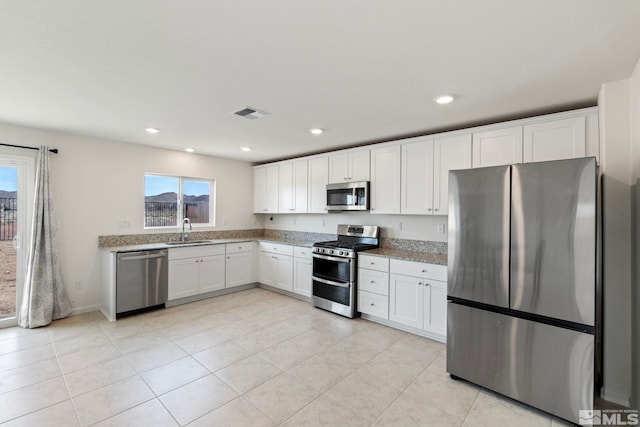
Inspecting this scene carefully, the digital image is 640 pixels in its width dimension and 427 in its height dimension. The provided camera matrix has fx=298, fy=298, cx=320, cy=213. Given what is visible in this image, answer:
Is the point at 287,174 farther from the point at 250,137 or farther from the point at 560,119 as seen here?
the point at 560,119

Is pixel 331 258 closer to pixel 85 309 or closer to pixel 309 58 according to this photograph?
pixel 309 58

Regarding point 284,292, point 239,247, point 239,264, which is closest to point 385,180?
point 284,292

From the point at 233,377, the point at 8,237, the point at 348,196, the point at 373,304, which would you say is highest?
the point at 348,196

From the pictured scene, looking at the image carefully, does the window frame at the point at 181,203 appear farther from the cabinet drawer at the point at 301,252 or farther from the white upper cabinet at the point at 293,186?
the cabinet drawer at the point at 301,252

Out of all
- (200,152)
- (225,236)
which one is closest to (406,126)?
(200,152)

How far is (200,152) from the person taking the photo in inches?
197

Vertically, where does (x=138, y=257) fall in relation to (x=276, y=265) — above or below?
above

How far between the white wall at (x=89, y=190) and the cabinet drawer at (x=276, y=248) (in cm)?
190

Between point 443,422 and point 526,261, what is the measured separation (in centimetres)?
126

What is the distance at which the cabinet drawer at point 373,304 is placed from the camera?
11.9 ft

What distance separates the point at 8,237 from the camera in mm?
3564

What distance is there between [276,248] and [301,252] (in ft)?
1.95

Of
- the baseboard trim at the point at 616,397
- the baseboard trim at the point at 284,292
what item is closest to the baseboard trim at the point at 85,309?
the baseboard trim at the point at 284,292

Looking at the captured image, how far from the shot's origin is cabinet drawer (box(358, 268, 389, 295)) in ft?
11.9
